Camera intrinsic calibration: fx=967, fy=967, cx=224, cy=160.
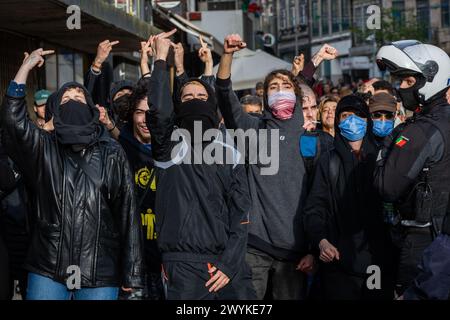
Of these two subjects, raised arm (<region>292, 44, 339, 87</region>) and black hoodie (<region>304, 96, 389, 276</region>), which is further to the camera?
raised arm (<region>292, 44, 339, 87</region>)

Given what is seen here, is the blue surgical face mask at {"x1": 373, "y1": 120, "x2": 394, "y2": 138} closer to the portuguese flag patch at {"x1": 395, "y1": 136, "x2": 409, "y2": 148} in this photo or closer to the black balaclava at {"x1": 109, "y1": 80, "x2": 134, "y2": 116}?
the black balaclava at {"x1": 109, "y1": 80, "x2": 134, "y2": 116}

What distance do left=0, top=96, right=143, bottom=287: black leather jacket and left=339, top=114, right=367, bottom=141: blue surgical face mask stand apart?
1.91 m

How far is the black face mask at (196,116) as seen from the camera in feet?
20.6

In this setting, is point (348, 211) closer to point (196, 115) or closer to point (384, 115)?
point (384, 115)

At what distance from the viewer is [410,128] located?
219 inches

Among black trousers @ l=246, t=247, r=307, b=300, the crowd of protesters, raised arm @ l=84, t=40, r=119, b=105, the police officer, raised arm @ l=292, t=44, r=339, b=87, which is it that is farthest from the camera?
raised arm @ l=84, t=40, r=119, b=105

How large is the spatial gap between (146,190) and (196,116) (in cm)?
101

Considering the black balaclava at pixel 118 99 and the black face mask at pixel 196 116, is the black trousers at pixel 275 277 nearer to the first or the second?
the black face mask at pixel 196 116

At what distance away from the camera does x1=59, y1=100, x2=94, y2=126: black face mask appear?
6266mm

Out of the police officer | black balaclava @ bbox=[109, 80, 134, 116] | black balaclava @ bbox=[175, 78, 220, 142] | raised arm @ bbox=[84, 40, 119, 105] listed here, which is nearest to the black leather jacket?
black balaclava @ bbox=[175, 78, 220, 142]

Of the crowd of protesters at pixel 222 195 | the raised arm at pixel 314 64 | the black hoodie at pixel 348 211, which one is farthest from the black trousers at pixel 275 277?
the raised arm at pixel 314 64

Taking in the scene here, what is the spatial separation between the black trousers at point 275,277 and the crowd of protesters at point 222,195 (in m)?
0.01

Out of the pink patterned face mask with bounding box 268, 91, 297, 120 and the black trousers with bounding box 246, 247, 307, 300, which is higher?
the pink patterned face mask with bounding box 268, 91, 297, 120

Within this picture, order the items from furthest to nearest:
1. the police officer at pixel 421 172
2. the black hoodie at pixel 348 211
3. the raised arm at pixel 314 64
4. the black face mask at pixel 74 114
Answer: the raised arm at pixel 314 64 → the black hoodie at pixel 348 211 → the black face mask at pixel 74 114 → the police officer at pixel 421 172
